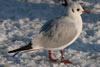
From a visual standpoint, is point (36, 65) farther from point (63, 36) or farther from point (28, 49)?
point (63, 36)

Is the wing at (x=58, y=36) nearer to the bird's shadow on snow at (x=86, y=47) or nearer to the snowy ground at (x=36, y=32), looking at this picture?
the snowy ground at (x=36, y=32)

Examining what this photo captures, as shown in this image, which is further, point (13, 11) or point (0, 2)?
point (0, 2)

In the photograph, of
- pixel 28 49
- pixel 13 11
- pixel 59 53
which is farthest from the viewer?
pixel 13 11

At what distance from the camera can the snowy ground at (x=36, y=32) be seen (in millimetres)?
5156

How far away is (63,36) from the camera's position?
4.83 metres

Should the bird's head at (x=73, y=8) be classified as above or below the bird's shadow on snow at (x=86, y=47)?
above

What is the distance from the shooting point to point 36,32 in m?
6.48

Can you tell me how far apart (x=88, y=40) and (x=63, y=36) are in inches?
50.9

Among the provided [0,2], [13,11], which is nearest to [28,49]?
[13,11]

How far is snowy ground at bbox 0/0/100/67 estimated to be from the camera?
5.16 m

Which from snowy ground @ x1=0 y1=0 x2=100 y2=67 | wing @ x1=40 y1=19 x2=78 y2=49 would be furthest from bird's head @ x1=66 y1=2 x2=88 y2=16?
snowy ground @ x1=0 y1=0 x2=100 y2=67

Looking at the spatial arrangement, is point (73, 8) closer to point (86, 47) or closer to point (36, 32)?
point (86, 47)

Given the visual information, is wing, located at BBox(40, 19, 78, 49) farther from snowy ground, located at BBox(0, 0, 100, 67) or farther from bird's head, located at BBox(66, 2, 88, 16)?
snowy ground, located at BBox(0, 0, 100, 67)

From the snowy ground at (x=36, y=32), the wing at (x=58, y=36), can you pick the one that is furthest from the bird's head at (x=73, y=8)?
the snowy ground at (x=36, y=32)
